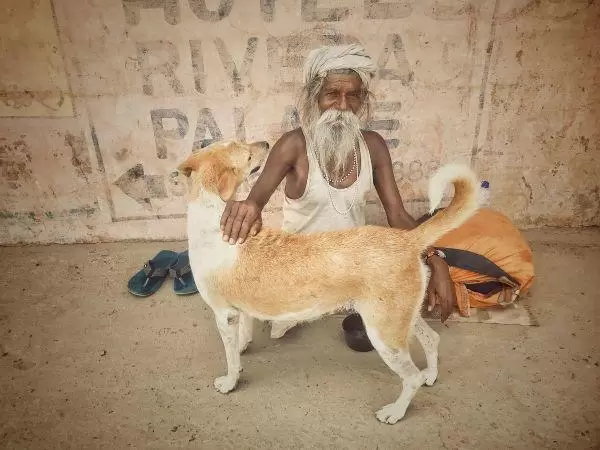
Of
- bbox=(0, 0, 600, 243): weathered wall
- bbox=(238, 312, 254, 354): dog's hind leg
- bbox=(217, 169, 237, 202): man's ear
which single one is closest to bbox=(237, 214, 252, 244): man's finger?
bbox=(217, 169, 237, 202): man's ear

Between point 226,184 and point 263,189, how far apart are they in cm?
52

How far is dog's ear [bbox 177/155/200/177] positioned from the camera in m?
2.06

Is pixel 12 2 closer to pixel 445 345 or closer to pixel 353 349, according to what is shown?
pixel 353 349

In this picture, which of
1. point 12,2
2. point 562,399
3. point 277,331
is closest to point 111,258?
point 277,331

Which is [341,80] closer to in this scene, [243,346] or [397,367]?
[397,367]

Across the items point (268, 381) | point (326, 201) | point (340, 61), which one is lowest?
point (268, 381)

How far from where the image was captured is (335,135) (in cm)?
254

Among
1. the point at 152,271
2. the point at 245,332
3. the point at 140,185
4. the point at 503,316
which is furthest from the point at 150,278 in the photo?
the point at 503,316

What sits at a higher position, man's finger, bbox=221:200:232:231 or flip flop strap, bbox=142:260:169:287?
man's finger, bbox=221:200:232:231

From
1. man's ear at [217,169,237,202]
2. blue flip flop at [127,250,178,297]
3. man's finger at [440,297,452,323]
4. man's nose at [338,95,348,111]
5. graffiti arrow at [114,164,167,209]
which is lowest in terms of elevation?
blue flip flop at [127,250,178,297]

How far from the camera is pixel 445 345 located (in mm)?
2838

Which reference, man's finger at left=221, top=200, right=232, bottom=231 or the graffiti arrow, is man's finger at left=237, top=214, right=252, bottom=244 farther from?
the graffiti arrow

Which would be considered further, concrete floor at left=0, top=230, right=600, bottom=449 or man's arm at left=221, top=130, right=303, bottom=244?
concrete floor at left=0, top=230, right=600, bottom=449

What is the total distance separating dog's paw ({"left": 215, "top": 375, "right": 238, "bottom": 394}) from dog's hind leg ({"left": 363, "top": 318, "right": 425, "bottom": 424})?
35.6 inches
